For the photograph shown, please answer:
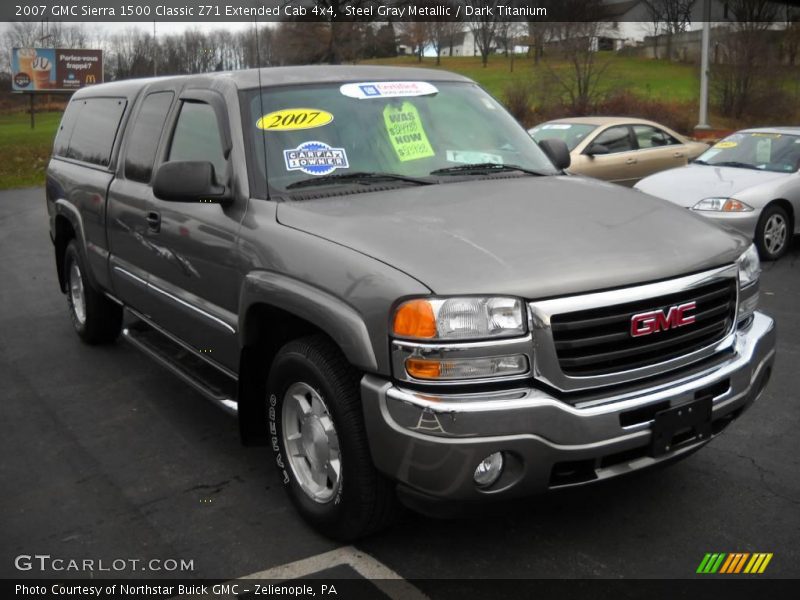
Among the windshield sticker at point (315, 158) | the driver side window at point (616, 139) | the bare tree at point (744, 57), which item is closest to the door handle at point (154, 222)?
the windshield sticker at point (315, 158)

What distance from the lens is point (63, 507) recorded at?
4.06 metres

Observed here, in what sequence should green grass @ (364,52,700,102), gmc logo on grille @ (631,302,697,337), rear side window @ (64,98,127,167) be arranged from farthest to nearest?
green grass @ (364,52,700,102) → rear side window @ (64,98,127,167) → gmc logo on grille @ (631,302,697,337)

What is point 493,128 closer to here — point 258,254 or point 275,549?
point 258,254

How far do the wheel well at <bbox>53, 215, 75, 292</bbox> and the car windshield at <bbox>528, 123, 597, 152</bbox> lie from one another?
7900 mm

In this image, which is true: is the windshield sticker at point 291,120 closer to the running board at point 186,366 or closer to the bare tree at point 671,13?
the running board at point 186,366

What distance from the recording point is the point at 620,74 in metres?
29.2

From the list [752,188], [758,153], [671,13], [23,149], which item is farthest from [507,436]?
[23,149]

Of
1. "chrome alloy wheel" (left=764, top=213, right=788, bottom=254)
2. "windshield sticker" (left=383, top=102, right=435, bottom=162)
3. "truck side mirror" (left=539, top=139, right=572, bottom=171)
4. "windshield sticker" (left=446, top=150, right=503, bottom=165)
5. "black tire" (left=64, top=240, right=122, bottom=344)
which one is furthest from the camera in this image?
"chrome alloy wheel" (left=764, top=213, right=788, bottom=254)

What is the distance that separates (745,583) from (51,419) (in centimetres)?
394

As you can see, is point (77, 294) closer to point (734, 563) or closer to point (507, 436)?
point (507, 436)

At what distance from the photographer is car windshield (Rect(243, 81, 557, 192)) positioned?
4152mm

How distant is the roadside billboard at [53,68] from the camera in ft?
132

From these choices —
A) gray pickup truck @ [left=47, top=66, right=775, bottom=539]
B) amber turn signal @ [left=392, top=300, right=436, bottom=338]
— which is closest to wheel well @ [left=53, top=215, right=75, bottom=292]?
gray pickup truck @ [left=47, top=66, right=775, bottom=539]

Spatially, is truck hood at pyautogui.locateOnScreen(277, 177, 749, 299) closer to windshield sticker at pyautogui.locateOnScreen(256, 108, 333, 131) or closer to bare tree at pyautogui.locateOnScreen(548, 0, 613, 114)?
windshield sticker at pyautogui.locateOnScreen(256, 108, 333, 131)
